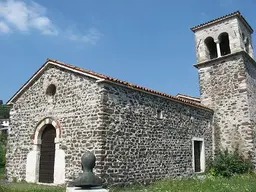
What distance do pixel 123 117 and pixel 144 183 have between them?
282 centimetres

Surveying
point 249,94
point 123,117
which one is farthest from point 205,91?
point 123,117

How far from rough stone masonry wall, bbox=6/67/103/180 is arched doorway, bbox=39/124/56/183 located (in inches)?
23.5

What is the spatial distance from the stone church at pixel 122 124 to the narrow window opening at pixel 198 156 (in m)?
0.05

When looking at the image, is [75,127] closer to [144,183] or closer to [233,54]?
[144,183]

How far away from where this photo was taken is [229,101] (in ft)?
52.5

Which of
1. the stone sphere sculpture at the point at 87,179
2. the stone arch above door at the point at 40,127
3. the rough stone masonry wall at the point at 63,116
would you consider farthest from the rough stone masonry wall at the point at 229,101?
the stone sphere sculpture at the point at 87,179

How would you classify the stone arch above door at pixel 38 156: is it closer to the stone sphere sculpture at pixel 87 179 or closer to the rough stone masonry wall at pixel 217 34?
the stone sphere sculpture at pixel 87 179

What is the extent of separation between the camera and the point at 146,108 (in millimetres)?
11695

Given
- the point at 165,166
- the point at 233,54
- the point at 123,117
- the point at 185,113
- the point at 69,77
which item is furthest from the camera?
the point at 233,54

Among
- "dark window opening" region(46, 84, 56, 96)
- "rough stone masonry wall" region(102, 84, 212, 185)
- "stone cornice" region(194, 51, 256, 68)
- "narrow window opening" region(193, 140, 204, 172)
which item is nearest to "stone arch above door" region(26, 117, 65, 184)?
"dark window opening" region(46, 84, 56, 96)

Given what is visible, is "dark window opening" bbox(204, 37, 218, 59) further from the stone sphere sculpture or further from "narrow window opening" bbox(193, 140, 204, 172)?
the stone sphere sculpture

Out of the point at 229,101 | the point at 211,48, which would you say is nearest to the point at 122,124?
the point at 229,101

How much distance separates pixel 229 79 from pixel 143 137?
7772 millimetres

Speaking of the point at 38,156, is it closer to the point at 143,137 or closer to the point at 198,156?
the point at 143,137
